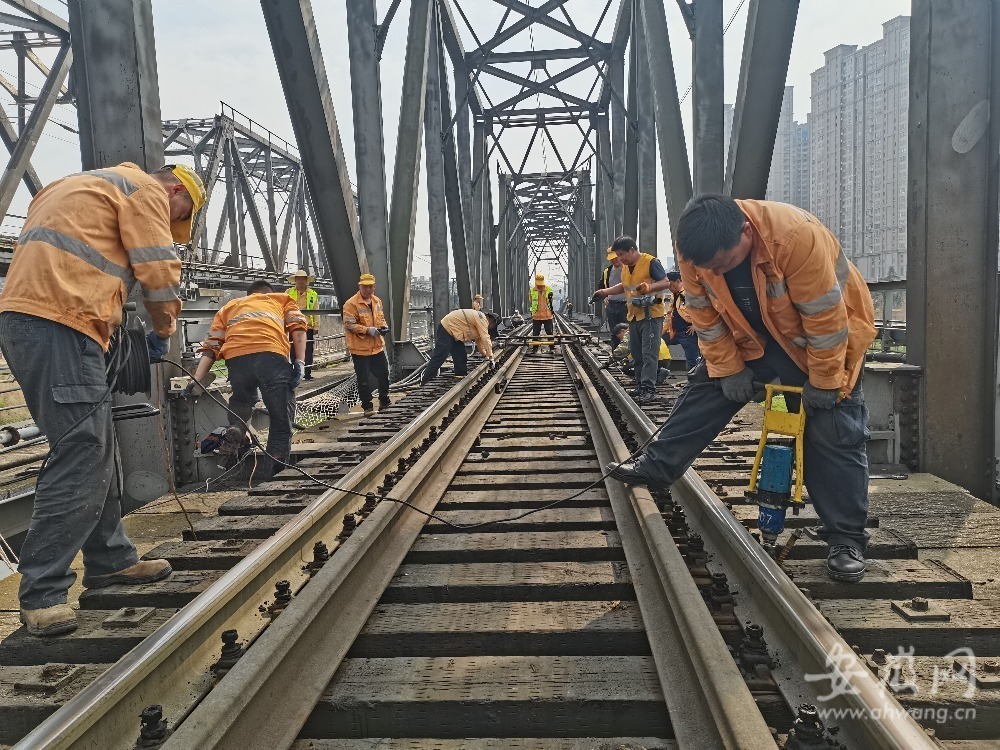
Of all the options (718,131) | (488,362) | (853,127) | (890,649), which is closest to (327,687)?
(890,649)

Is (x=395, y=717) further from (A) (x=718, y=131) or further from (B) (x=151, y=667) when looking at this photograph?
(A) (x=718, y=131)

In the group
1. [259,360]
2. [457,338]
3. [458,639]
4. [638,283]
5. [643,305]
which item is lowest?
[458,639]

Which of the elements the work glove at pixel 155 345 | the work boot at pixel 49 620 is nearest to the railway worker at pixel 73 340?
the work boot at pixel 49 620

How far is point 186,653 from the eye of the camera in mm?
2137

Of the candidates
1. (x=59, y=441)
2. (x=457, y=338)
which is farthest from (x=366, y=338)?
(x=59, y=441)

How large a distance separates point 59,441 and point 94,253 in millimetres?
746

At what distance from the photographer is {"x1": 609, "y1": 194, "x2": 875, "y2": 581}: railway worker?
2.64m

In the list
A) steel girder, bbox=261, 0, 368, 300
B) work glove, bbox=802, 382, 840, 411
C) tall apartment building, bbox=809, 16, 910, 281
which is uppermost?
tall apartment building, bbox=809, 16, 910, 281

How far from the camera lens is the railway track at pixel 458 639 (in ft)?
5.90

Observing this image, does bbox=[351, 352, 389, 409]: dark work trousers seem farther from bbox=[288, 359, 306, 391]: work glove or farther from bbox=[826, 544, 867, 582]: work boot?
bbox=[826, 544, 867, 582]: work boot

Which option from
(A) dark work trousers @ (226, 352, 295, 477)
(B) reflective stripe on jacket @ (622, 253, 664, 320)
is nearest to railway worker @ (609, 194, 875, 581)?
(A) dark work trousers @ (226, 352, 295, 477)

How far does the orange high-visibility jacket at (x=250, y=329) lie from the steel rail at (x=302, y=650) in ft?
8.59

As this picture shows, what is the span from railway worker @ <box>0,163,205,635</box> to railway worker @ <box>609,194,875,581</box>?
2288 millimetres

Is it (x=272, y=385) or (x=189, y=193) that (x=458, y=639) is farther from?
(x=272, y=385)
